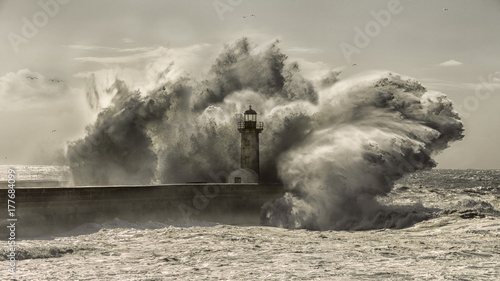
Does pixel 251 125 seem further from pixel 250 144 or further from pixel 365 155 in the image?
pixel 365 155

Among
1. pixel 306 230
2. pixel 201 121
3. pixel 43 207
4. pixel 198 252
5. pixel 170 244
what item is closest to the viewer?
pixel 198 252

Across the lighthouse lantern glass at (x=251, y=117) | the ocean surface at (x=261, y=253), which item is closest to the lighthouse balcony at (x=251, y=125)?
the lighthouse lantern glass at (x=251, y=117)

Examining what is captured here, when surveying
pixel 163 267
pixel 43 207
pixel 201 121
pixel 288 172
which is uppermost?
pixel 201 121

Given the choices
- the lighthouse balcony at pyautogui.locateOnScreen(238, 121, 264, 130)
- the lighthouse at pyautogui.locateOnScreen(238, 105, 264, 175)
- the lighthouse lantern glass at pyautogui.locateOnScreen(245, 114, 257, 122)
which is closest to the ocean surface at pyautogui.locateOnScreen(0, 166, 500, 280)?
the lighthouse at pyautogui.locateOnScreen(238, 105, 264, 175)

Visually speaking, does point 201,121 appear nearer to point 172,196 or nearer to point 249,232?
point 172,196

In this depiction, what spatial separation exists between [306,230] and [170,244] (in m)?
4.87

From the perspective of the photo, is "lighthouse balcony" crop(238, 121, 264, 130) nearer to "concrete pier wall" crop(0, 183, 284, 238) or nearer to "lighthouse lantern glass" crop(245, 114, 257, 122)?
"lighthouse lantern glass" crop(245, 114, 257, 122)

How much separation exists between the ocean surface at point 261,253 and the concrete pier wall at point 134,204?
452 mm

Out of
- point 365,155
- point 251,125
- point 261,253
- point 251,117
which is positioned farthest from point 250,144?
point 261,253

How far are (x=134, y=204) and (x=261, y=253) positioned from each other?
6.44 meters

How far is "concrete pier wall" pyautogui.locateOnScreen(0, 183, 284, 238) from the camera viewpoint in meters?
15.8

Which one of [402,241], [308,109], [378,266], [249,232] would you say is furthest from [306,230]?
[308,109]

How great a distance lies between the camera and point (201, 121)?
27516 millimetres

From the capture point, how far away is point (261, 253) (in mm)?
12836
